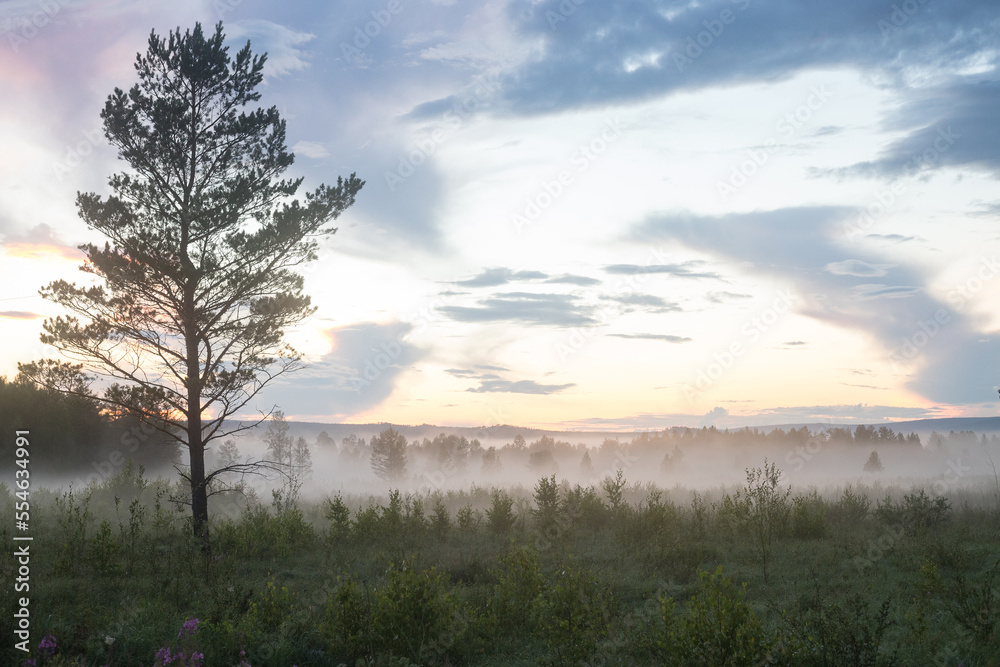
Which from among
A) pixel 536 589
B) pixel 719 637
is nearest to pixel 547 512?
pixel 536 589

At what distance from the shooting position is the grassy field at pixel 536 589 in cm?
624

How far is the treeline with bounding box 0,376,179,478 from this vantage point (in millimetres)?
24625

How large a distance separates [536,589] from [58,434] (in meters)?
26.7

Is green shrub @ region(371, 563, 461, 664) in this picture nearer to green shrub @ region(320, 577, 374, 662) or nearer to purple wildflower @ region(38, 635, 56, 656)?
green shrub @ region(320, 577, 374, 662)

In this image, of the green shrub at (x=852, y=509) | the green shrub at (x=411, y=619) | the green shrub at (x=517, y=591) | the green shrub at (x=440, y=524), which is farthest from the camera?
the green shrub at (x=852, y=509)

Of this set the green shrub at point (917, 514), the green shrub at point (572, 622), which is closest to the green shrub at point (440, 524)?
the green shrub at point (572, 622)

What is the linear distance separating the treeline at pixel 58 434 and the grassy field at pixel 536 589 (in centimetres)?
1053

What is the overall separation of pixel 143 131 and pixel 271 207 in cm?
309

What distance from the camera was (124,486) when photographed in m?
21.9

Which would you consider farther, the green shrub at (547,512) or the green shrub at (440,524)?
the green shrub at (547,512)

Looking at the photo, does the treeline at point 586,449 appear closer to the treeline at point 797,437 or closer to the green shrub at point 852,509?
the treeline at point 797,437

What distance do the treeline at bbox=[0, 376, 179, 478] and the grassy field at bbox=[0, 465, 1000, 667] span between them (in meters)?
10.5

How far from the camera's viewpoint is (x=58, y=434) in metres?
25.6

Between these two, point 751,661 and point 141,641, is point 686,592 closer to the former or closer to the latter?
point 751,661
